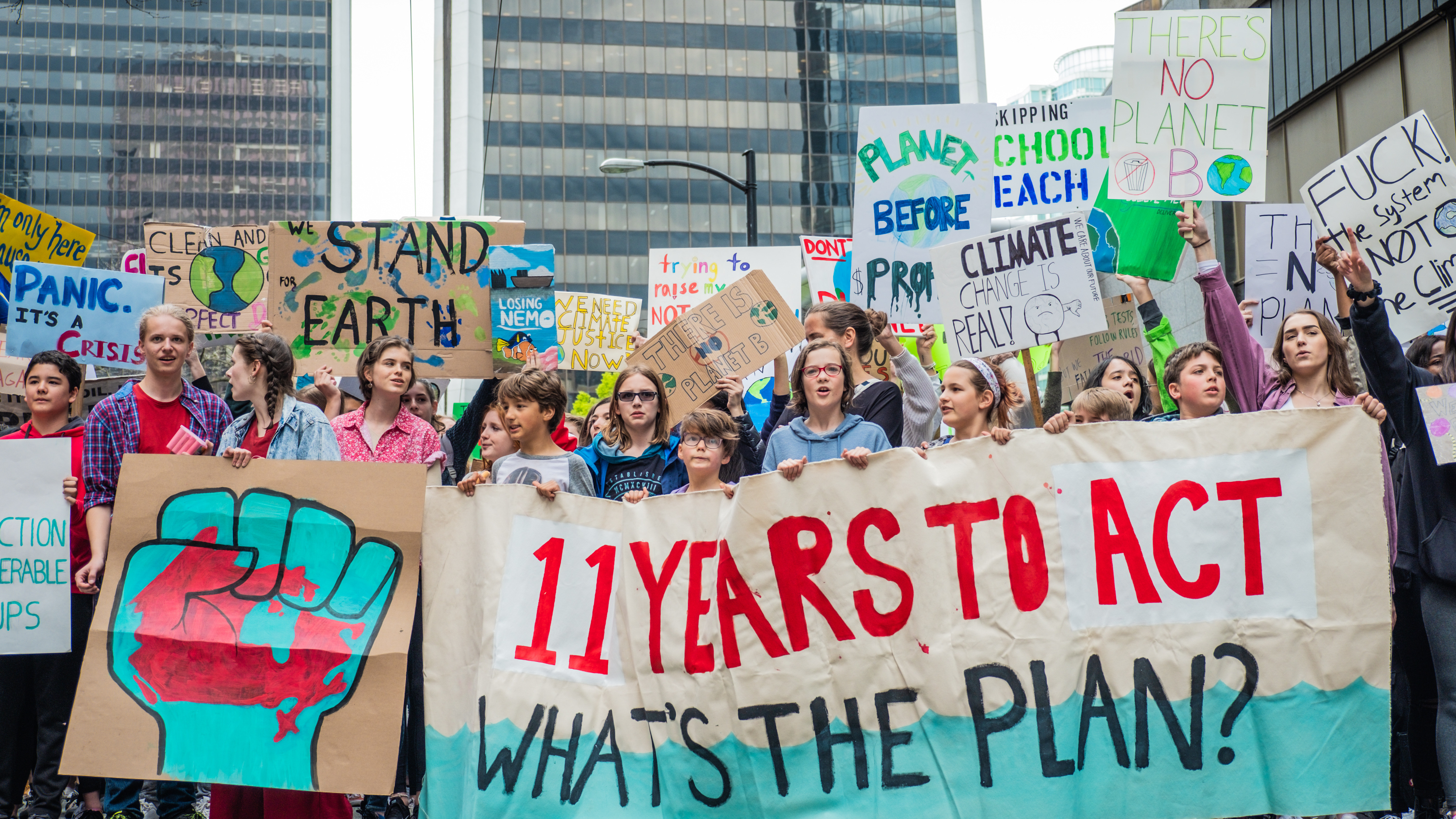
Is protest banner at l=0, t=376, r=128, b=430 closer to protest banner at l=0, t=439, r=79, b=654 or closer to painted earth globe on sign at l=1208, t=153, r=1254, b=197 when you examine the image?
protest banner at l=0, t=439, r=79, b=654

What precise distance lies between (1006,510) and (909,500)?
29 cm

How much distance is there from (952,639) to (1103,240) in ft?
14.1

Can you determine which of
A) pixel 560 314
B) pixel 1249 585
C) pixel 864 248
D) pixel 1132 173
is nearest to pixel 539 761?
pixel 1249 585

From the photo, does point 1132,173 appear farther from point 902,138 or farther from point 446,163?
point 446,163

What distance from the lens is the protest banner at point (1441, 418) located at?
3.51 m

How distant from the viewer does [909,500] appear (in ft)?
11.9

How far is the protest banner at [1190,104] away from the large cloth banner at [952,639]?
129 inches

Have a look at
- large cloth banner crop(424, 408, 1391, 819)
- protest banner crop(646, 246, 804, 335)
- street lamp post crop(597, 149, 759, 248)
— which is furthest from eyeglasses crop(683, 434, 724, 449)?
street lamp post crop(597, 149, 759, 248)

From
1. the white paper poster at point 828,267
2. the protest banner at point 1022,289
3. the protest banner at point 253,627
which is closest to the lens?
the protest banner at point 253,627

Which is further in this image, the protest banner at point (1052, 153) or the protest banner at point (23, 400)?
the protest banner at point (1052, 153)

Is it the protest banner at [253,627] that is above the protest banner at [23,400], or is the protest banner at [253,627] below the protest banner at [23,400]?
below

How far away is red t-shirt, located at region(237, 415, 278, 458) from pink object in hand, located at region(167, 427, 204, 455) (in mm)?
270

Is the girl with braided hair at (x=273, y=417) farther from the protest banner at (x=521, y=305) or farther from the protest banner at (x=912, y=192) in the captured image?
the protest banner at (x=912, y=192)

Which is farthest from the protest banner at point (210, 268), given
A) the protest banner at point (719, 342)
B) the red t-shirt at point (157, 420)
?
the red t-shirt at point (157, 420)
